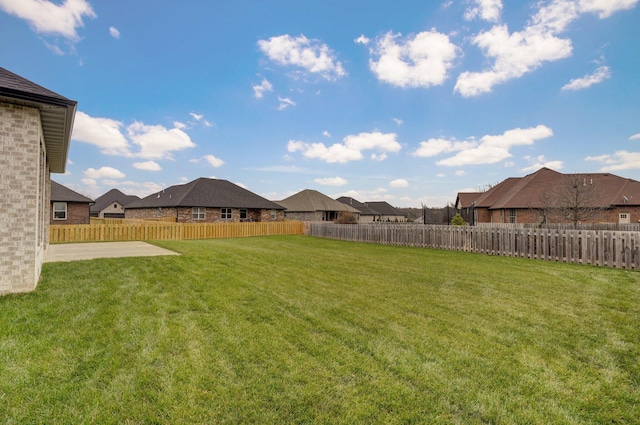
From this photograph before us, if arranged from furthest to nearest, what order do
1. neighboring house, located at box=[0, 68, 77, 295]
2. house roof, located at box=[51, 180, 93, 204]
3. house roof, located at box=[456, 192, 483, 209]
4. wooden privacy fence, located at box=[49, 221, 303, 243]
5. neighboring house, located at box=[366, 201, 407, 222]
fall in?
neighboring house, located at box=[366, 201, 407, 222] < house roof, located at box=[456, 192, 483, 209] < house roof, located at box=[51, 180, 93, 204] < wooden privacy fence, located at box=[49, 221, 303, 243] < neighboring house, located at box=[0, 68, 77, 295]

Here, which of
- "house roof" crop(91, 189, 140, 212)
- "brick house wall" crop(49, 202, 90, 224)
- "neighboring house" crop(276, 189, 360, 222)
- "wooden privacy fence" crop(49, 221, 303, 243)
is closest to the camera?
"wooden privacy fence" crop(49, 221, 303, 243)

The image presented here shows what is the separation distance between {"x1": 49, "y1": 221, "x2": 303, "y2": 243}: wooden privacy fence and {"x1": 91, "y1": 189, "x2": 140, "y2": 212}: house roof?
4597 centimetres

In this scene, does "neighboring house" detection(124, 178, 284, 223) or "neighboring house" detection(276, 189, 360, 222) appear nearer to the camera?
"neighboring house" detection(124, 178, 284, 223)

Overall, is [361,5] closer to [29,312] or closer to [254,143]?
[254,143]

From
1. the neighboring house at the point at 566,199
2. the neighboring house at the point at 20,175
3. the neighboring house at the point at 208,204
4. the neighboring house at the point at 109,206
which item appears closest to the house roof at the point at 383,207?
the neighboring house at the point at 566,199

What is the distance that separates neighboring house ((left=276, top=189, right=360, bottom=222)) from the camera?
148ft

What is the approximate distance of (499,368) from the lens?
3182mm

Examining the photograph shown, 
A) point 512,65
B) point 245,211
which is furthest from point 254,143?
point 512,65

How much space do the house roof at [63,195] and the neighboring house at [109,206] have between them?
3293 centimetres

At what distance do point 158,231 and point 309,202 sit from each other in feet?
93.4

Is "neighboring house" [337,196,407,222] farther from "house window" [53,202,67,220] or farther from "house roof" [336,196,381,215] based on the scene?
"house window" [53,202,67,220]

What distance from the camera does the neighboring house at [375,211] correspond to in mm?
65944

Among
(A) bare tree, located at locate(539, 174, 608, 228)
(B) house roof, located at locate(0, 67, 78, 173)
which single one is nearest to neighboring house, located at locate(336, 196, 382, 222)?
(A) bare tree, located at locate(539, 174, 608, 228)

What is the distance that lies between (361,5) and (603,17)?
10.4 metres
